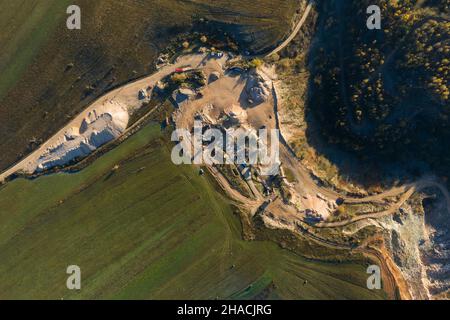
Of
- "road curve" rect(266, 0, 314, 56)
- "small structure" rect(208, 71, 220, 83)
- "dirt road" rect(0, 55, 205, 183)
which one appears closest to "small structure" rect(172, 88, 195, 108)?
"small structure" rect(208, 71, 220, 83)

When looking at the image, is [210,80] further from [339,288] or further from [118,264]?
[339,288]

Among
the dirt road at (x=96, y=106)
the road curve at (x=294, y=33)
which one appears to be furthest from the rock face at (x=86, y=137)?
the road curve at (x=294, y=33)

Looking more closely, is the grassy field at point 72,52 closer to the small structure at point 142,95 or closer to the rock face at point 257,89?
the small structure at point 142,95

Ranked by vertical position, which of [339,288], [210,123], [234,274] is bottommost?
[339,288]

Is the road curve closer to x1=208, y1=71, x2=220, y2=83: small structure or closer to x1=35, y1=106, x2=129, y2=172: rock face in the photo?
x1=208, y1=71, x2=220, y2=83: small structure

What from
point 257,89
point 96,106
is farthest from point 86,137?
point 257,89

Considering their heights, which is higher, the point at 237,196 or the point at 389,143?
the point at 389,143

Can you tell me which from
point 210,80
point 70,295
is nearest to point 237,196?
point 210,80
